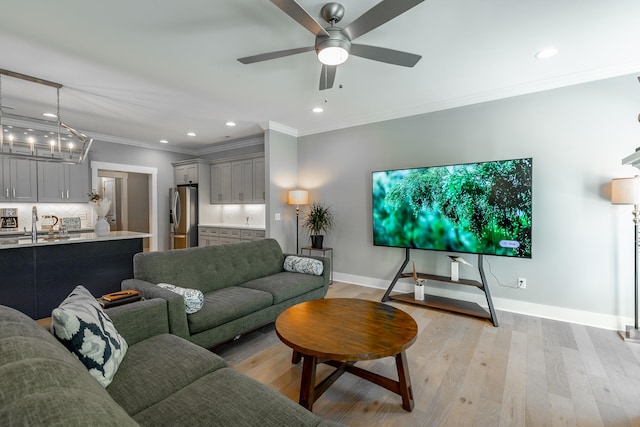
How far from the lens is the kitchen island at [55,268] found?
301 centimetres

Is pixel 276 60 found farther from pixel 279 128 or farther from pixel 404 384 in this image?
pixel 404 384

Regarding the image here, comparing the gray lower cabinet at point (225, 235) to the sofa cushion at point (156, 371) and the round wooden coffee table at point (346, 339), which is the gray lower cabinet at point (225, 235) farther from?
the sofa cushion at point (156, 371)

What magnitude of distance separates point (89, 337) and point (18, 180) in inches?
197

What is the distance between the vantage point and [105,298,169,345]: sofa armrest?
163 cm

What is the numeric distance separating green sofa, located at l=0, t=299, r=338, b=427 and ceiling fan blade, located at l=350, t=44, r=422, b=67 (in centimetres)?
223

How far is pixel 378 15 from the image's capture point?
1709 mm

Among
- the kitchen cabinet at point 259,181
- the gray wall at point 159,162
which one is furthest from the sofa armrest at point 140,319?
the gray wall at point 159,162

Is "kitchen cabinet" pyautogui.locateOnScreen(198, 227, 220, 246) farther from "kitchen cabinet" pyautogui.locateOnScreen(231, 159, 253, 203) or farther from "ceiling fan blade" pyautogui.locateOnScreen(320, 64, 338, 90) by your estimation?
"ceiling fan blade" pyautogui.locateOnScreen(320, 64, 338, 90)

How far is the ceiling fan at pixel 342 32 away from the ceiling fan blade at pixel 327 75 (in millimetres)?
38

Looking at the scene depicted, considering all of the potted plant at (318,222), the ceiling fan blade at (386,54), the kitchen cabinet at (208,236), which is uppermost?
the ceiling fan blade at (386,54)

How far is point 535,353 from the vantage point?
246 centimetres

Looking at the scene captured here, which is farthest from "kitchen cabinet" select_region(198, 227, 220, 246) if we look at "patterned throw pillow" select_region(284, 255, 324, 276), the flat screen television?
the flat screen television

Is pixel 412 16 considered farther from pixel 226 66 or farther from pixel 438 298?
pixel 438 298

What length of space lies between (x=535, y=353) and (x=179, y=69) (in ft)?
14.1
